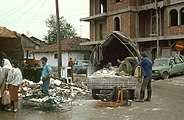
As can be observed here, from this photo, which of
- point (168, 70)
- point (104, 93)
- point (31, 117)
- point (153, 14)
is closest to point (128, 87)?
point (104, 93)

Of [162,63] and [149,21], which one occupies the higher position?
[149,21]

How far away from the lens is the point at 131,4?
3788cm

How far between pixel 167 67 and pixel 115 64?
31.1 ft

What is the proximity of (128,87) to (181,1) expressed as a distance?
20.6m

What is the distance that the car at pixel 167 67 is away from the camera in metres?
27.9

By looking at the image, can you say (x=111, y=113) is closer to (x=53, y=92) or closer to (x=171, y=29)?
(x=53, y=92)

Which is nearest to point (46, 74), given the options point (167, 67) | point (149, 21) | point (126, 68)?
point (126, 68)

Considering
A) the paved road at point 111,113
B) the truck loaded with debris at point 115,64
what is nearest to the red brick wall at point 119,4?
the truck loaded with debris at point 115,64

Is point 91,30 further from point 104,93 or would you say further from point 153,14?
point 104,93

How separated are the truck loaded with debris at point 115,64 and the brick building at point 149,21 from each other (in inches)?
590

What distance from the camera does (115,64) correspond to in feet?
65.9

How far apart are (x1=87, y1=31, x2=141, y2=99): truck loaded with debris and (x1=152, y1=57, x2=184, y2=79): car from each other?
28.6 feet

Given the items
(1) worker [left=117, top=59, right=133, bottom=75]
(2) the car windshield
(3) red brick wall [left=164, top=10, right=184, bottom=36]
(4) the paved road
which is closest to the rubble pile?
(4) the paved road

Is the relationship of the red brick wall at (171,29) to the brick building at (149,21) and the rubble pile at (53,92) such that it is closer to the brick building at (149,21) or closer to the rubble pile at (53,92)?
the brick building at (149,21)
